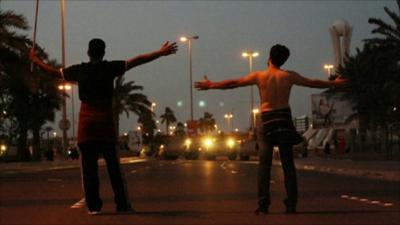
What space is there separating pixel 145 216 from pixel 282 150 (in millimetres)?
1825

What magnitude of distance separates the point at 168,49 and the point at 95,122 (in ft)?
4.10

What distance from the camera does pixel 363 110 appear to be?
53.6 meters

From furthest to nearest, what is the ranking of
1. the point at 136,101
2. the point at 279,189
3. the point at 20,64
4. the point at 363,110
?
the point at 136,101 → the point at 363,110 → the point at 20,64 → the point at 279,189

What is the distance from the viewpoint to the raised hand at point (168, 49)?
29.4ft

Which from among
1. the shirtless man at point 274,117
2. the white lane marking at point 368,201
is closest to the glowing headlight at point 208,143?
the white lane marking at point 368,201

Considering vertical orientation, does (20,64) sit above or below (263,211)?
above

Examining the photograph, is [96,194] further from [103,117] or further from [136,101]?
[136,101]

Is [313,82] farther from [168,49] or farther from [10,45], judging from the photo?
[10,45]

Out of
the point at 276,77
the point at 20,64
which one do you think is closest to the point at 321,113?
the point at 20,64

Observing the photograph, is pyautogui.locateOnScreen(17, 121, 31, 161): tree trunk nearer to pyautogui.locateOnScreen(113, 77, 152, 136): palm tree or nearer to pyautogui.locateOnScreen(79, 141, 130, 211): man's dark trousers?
pyautogui.locateOnScreen(113, 77, 152, 136): palm tree

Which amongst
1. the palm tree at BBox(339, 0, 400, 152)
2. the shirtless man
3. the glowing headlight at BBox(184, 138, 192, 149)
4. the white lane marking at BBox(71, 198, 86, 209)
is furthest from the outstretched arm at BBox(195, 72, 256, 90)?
the glowing headlight at BBox(184, 138, 192, 149)

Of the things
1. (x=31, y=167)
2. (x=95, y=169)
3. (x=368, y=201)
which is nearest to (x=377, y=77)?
(x=31, y=167)

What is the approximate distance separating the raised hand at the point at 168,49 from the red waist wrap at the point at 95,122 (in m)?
0.90

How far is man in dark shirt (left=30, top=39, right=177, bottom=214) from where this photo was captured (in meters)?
8.70
